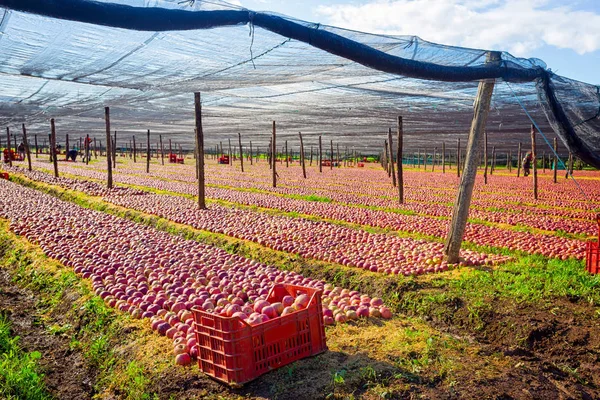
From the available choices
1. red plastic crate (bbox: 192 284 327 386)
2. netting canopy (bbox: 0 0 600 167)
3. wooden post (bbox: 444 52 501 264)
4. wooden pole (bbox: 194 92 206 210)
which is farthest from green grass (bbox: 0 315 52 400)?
wooden pole (bbox: 194 92 206 210)

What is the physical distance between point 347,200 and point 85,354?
41.2ft

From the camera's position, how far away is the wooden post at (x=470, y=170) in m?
7.48

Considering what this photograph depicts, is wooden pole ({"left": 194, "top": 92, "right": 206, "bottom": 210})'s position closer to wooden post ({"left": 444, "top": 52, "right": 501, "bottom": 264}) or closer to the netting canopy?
the netting canopy

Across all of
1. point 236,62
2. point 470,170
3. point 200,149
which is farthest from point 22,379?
point 200,149

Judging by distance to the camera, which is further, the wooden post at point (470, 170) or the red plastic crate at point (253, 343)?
the wooden post at point (470, 170)

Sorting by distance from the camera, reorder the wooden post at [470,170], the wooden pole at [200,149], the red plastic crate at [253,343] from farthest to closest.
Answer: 1. the wooden pole at [200,149]
2. the wooden post at [470,170]
3. the red plastic crate at [253,343]

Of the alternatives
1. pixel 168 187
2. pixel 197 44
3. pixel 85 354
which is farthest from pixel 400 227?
pixel 168 187

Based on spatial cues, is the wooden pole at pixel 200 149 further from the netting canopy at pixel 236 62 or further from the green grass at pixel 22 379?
the green grass at pixel 22 379

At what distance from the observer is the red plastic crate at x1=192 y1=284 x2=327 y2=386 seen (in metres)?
3.79

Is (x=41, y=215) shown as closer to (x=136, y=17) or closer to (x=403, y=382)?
(x=136, y=17)

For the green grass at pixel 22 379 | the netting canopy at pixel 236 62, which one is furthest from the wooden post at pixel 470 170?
the green grass at pixel 22 379

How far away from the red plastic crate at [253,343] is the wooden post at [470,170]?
4.22 meters

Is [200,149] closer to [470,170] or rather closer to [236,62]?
[236,62]

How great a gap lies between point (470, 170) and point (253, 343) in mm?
5138
